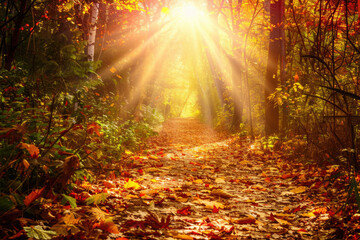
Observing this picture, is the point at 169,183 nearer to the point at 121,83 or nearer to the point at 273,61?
the point at 273,61

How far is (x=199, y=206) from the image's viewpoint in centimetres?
299

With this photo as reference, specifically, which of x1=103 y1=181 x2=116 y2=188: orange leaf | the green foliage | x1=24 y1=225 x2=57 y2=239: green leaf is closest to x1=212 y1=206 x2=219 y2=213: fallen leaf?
x1=103 y1=181 x2=116 y2=188: orange leaf

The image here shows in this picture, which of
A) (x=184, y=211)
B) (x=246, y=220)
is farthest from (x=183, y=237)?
(x=246, y=220)

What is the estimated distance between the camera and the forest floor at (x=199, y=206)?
2.10 m

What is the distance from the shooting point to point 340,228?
7.09 feet

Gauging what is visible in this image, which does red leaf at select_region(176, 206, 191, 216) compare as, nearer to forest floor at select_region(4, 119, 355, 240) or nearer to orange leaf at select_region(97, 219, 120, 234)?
forest floor at select_region(4, 119, 355, 240)

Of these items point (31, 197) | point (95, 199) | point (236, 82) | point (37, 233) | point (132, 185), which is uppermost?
point (236, 82)

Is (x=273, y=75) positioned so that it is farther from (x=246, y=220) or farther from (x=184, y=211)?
(x=184, y=211)

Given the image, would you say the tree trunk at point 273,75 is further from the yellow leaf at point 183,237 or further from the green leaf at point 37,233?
the green leaf at point 37,233

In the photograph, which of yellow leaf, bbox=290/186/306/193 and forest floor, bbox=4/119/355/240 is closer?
forest floor, bbox=4/119/355/240

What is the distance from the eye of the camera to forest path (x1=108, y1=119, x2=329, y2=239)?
7.45 ft

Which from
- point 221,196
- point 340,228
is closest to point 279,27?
point 221,196

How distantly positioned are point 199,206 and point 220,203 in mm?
294

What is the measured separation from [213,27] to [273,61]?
7593mm
